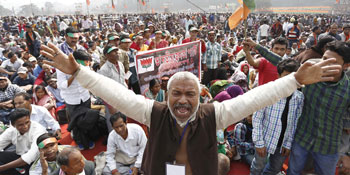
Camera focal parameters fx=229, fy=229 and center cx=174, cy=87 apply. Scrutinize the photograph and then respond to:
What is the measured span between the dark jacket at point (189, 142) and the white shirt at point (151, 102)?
0.25ft

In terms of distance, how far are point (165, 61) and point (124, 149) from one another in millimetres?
2187

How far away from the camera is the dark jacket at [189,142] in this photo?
1.52 m

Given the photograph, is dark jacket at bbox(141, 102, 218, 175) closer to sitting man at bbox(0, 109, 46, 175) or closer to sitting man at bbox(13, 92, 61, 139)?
sitting man at bbox(0, 109, 46, 175)

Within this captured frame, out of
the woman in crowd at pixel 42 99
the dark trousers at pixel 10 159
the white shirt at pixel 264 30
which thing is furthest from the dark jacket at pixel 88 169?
the white shirt at pixel 264 30

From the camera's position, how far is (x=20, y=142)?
3.23 metres

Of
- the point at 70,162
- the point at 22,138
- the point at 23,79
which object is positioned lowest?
the point at 22,138

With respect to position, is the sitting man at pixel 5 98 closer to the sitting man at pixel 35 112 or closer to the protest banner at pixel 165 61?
the sitting man at pixel 35 112

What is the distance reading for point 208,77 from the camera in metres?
6.30

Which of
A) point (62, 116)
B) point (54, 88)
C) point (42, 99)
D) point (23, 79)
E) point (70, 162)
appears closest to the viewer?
point (70, 162)

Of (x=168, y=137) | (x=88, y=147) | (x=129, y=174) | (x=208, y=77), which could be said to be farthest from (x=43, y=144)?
(x=208, y=77)

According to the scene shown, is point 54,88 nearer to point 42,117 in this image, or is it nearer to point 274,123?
point 42,117

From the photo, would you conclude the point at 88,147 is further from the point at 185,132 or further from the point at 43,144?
the point at 185,132

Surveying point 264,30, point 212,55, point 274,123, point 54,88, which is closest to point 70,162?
point 274,123

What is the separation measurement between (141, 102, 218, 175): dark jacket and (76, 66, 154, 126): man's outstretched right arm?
0.10 metres
